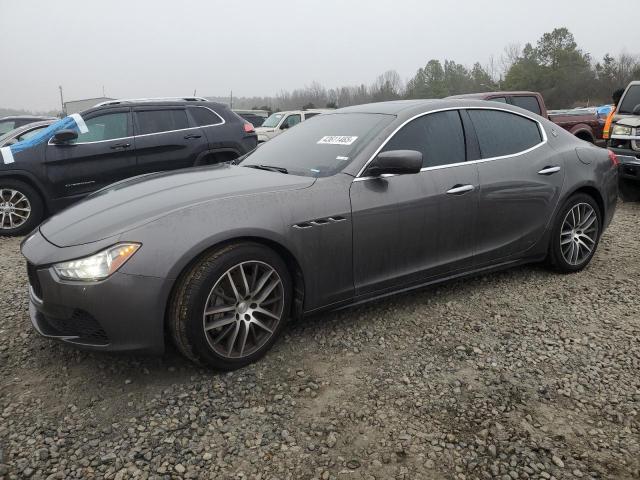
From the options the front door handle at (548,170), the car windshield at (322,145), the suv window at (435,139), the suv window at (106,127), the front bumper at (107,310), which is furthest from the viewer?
the suv window at (106,127)

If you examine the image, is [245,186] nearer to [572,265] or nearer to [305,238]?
[305,238]

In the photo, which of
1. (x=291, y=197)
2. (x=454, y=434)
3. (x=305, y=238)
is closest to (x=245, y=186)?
(x=291, y=197)

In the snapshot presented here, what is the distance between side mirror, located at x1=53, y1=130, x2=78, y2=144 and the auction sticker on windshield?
4153mm

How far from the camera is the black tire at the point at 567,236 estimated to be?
3.99 metres

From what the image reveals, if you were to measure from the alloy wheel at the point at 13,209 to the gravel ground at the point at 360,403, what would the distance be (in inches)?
121

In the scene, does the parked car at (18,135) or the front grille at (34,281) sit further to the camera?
the parked car at (18,135)

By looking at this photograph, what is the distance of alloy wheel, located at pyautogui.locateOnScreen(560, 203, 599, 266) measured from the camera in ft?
13.4

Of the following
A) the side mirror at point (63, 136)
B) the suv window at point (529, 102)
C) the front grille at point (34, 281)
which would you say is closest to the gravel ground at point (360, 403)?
the front grille at point (34, 281)

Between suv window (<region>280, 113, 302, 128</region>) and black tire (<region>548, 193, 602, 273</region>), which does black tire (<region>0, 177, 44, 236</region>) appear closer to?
black tire (<region>548, 193, 602, 273</region>)

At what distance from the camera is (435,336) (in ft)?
10.3

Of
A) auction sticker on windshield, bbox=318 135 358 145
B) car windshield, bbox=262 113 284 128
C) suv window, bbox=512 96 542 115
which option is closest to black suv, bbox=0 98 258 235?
auction sticker on windshield, bbox=318 135 358 145

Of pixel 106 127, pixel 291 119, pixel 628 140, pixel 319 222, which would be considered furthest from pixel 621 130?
pixel 291 119

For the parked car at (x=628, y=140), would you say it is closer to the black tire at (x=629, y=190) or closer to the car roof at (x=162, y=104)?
the black tire at (x=629, y=190)

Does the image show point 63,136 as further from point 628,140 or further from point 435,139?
point 628,140
